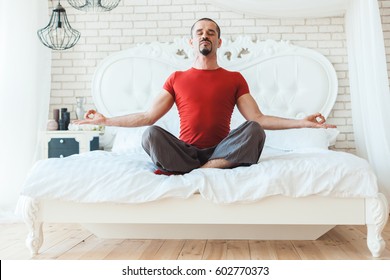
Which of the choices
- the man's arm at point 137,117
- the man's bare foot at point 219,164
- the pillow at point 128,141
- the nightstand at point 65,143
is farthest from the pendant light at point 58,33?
the man's bare foot at point 219,164

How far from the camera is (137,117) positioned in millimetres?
2758

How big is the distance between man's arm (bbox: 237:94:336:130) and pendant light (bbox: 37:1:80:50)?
1938mm

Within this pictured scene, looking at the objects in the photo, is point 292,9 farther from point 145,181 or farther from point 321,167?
point 145,181

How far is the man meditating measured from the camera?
99.6 inches

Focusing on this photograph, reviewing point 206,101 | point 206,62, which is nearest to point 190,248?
point 206,101

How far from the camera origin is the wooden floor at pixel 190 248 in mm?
2469

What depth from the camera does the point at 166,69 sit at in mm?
4363

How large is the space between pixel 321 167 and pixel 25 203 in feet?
5.00

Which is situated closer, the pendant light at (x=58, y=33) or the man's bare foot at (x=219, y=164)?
the man's bare foot at (x=219, y=164)

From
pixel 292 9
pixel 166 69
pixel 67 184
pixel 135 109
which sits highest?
pixel 292 9

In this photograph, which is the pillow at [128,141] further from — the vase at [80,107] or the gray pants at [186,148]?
the gray pants at [186,148]

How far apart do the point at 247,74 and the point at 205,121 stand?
1646mm

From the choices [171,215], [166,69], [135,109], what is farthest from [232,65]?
[171,215]

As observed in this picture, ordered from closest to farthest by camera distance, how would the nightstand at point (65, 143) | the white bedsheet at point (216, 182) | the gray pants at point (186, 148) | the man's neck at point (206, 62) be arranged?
the white bedsheet at point (216, 182)
the gray pants at point (186, 148)
the man's neck at point (206, 62)
the nightstand at point (65, 143)
